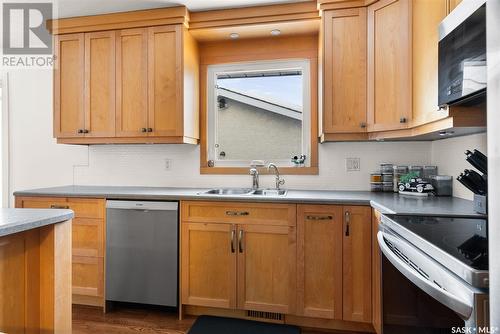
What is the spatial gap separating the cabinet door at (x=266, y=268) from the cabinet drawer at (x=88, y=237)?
1108 mm

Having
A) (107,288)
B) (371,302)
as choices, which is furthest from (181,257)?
(371,302)

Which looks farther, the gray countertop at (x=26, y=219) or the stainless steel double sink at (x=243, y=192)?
the stainless steel double sink at (x=243, y=192)

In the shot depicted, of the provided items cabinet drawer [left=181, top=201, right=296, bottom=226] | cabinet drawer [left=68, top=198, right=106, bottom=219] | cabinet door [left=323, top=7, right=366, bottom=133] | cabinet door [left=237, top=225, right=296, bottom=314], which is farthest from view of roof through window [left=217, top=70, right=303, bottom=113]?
cabinet drawer [left=68, top=198, right=106, bottom=219]

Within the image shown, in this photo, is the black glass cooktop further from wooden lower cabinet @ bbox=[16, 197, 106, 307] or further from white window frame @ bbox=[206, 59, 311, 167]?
wooden lower cabinet @ bbox=[16, 197, 106, 307]

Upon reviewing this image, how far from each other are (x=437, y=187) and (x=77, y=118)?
9.82 feet

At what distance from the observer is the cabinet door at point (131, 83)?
254 cm

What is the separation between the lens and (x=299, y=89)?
107 inches

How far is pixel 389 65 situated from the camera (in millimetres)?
2045

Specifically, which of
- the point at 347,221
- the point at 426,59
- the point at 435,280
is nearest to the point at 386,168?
the point at 347,221

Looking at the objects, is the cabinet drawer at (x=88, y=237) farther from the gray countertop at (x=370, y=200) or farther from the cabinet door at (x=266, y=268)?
the cabinet door at (x=266, y=268)

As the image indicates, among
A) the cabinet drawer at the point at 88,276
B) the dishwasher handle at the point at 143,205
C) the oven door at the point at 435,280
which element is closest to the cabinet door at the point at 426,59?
the oven door at the point at 435,280

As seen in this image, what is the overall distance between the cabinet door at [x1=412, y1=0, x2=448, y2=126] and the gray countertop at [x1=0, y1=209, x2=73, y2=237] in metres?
1.87

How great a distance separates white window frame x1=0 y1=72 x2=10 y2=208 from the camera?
320 centimetres

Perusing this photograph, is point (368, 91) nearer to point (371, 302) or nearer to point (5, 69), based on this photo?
point (371, 302)
